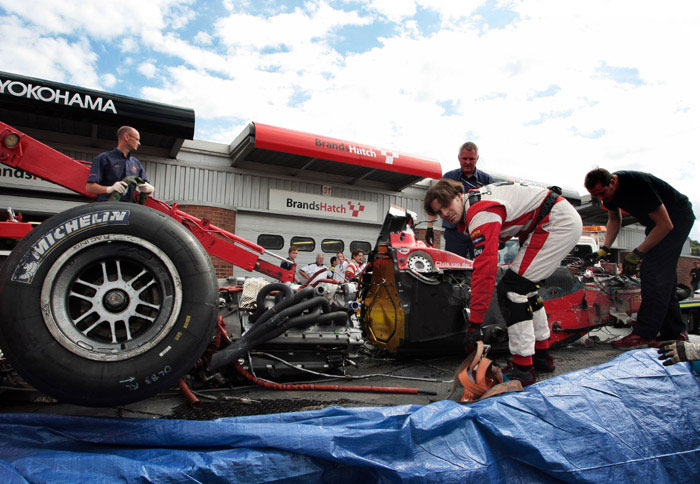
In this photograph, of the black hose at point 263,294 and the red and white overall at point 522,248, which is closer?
the red and white overall at point 522,248

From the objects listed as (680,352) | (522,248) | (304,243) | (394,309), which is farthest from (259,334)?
(304,243)

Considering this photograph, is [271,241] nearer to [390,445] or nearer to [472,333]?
[472,333]

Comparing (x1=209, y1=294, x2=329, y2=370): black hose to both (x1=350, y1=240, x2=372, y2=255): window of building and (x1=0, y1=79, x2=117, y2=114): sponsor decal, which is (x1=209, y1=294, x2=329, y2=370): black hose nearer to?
(x1=0, y1=79, x2=117, y2=114): sponsor decal

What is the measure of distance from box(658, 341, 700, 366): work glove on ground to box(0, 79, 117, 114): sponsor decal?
7.81 meters

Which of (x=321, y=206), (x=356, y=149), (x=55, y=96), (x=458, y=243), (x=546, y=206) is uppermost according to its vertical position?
(x=356, y=149)

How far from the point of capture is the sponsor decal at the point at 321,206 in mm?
9367

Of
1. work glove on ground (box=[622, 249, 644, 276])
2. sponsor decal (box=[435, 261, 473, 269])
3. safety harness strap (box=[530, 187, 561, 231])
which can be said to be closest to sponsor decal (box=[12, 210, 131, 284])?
sponsor decal (box=[435, 261, 473, 269])

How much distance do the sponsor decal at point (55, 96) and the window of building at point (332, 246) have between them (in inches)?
199

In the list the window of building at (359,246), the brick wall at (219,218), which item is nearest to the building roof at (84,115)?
the brick wall at (219,218)

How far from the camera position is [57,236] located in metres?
1.67

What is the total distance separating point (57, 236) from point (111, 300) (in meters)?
0.34

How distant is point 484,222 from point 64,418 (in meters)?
2.36

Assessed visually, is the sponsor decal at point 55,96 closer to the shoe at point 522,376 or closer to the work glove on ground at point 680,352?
the shoe at point 522,376

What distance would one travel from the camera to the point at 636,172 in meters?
3.41
